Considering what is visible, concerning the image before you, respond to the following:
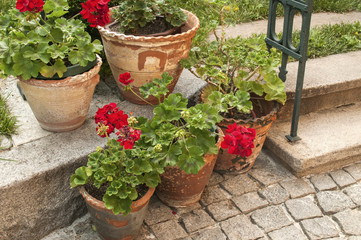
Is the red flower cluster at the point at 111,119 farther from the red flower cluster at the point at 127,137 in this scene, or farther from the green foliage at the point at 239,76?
the green foliage at the point at 239,76

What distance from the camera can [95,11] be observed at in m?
2.65

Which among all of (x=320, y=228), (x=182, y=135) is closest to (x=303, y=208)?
(x=320, y=228)

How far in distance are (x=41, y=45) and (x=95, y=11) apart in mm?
390

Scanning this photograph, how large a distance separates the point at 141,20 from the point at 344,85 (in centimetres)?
176

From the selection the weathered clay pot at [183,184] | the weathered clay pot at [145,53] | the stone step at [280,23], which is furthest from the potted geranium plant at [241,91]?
the stone step at [280,23]

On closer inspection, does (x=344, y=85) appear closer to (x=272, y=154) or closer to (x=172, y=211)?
(x=272, y=154)

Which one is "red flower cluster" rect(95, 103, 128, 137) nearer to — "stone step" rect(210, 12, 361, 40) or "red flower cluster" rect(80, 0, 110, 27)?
"red flower cluster" rect(80, 0, 110, 27)

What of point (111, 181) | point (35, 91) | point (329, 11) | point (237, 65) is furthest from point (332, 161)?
point (329, 11)

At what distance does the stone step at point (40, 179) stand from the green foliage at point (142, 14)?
747 millimetres

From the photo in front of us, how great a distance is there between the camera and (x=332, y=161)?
127 inches

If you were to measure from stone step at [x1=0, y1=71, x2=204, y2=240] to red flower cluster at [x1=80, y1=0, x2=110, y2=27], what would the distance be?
718mm

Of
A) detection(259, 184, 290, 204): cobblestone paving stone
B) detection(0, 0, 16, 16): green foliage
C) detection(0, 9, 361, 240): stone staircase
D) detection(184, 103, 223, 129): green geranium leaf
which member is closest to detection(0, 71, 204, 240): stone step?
detection(0, 9, 361, 240): stone staircase

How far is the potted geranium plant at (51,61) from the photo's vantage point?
2.51 meters

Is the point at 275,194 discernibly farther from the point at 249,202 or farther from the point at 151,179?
the point at 151,179
